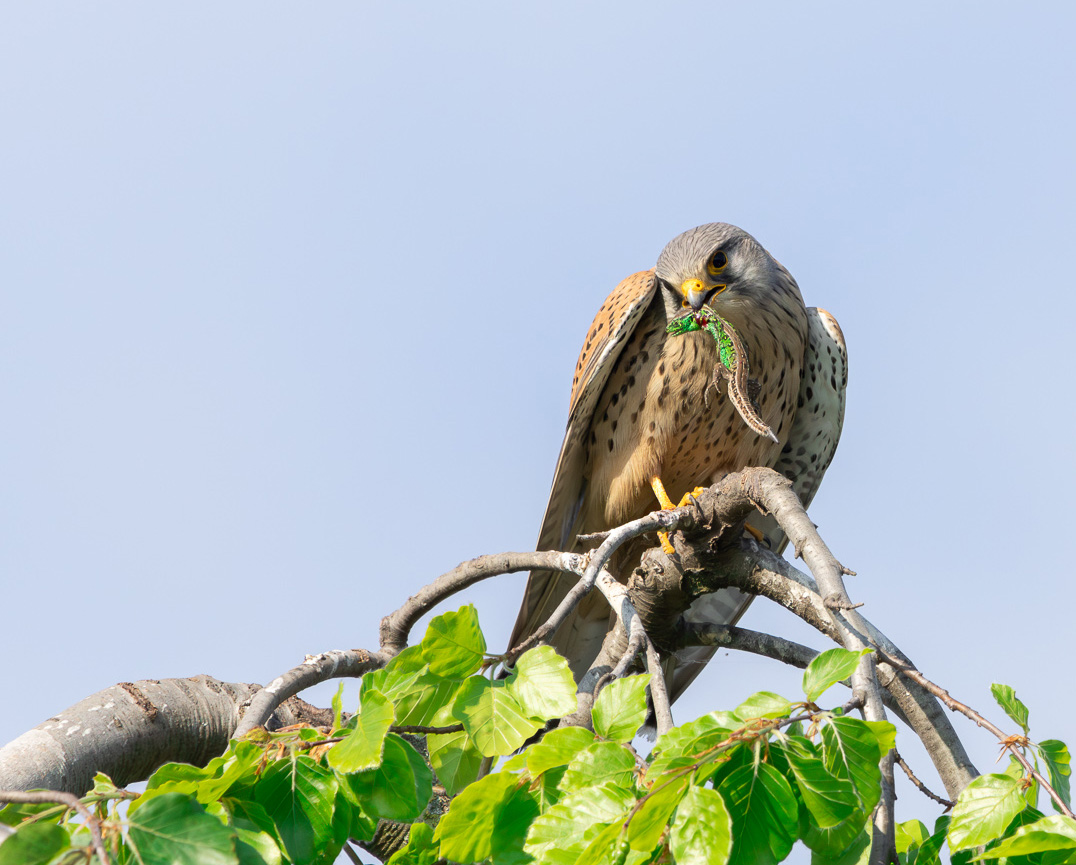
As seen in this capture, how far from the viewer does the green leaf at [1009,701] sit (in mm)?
1512

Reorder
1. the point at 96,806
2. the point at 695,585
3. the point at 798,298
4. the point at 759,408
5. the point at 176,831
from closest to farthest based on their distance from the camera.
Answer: the point at 176,831
the point at 96,806
the point at 695,585
the point at 759,408
the point at 798,298

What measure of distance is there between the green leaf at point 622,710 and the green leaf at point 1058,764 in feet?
1.84

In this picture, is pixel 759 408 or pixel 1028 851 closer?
pixel 1028 851

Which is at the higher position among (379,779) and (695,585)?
(695,585)

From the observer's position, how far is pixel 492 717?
1618mm

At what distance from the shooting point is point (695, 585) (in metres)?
3.04

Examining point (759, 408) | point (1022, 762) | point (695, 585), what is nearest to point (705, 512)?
point (695, 585)

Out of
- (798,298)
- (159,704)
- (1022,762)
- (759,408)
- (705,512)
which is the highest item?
(798,298)

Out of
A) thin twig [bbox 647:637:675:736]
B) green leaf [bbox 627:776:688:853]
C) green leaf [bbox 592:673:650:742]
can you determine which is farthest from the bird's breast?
green leaf [bbox 627:776:688:853]

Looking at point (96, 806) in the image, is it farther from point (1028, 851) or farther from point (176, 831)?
point (1028, 851)

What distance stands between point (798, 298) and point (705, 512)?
159cm

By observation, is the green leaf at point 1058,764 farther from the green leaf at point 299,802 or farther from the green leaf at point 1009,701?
the green leaf at point 299,802

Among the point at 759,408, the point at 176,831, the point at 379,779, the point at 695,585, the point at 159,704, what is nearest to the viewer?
the point at 176,831

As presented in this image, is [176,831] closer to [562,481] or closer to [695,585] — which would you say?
[695,585]
